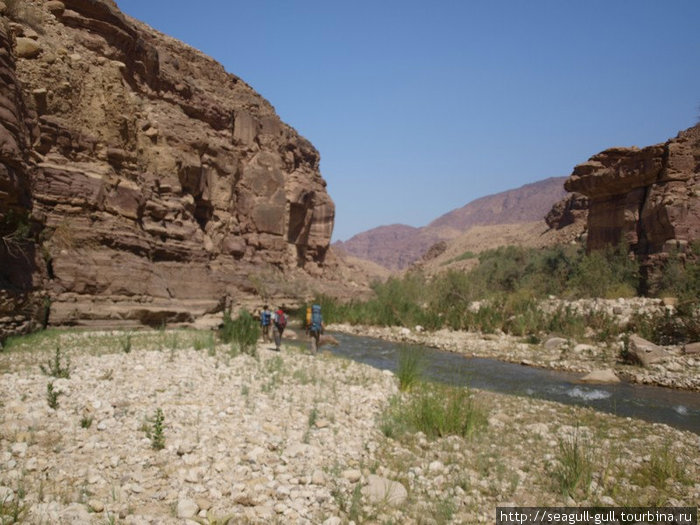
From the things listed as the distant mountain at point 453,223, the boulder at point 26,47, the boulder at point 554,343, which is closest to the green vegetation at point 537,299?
the boulder at point 554,343

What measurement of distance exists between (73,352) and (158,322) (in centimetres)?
649

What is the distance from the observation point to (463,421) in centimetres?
627

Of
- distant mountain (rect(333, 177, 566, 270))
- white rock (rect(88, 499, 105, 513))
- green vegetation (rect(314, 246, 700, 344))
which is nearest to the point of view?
white rock (rect(88, 499, 105, 513))

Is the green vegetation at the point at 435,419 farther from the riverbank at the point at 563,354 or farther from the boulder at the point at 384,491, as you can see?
the riverbank at the point at 563,354

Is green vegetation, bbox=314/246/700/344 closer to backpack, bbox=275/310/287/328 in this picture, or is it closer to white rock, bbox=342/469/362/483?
backpack, bbox=275/310/287/328

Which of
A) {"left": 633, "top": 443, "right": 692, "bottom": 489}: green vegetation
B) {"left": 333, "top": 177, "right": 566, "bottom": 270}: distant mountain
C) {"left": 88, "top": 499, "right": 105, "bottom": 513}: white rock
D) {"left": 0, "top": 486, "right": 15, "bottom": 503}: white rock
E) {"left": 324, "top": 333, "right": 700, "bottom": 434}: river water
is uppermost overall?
{"left": 333, "top": 177, "right": 566, "bottom": 270}: distant mountain

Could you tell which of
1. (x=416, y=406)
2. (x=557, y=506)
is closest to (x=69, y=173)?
(x=416, y=406)

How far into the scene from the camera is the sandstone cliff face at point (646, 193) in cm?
2031

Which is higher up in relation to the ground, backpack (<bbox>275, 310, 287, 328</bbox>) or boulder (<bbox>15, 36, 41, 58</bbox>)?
boulder (<bbox>15, 36, 41, 58</bbox>)

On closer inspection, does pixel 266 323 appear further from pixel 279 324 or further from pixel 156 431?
pixel 156 431

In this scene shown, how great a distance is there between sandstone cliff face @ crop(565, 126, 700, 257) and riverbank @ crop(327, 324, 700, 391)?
883cm

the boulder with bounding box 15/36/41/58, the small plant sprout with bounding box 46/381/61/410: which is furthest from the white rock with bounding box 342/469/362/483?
Answer: the boulder with bounding box 15/36/41/58

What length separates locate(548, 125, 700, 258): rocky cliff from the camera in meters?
20.3

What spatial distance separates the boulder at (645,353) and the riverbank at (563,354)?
0.15 m
